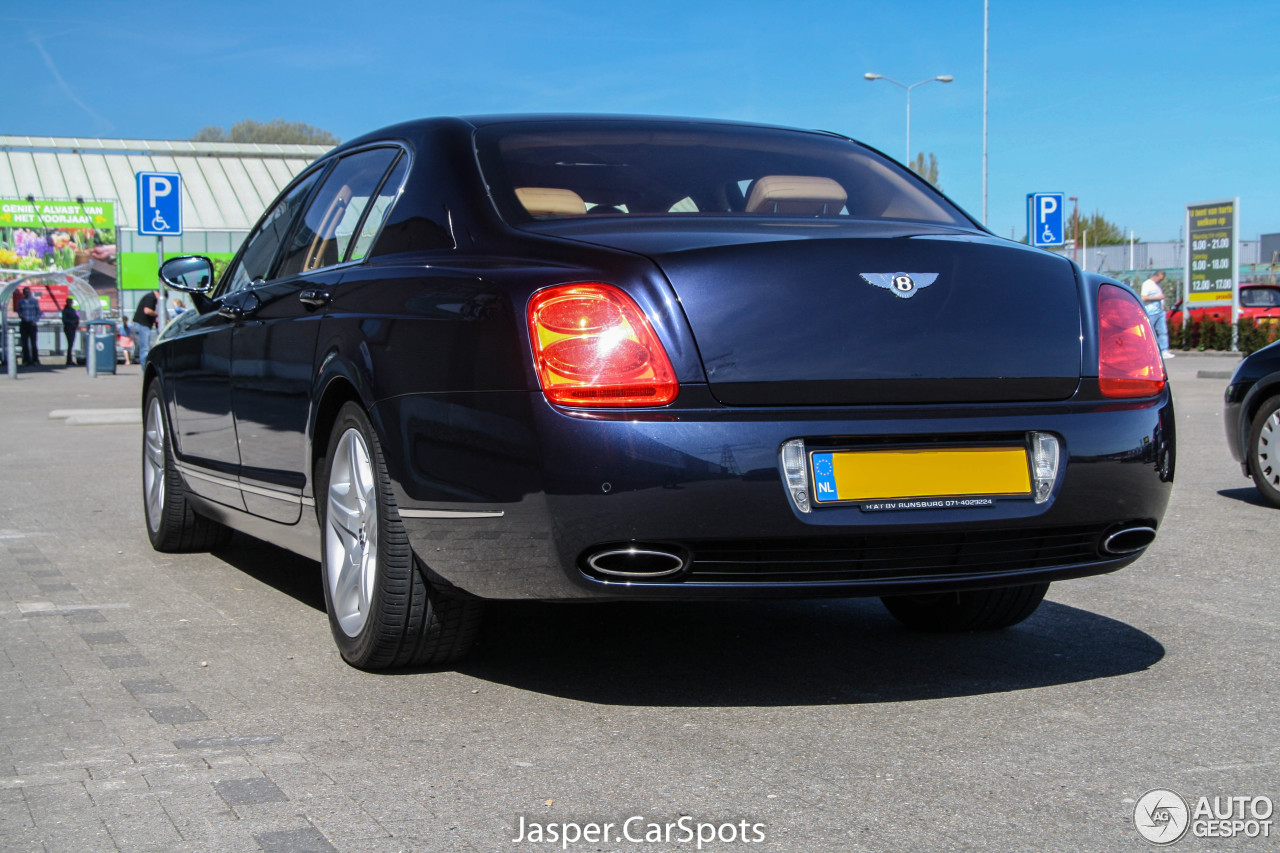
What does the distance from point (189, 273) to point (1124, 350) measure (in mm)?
3939

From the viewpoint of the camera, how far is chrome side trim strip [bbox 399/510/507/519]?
11.0 ft

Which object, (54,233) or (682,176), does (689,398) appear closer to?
(682,176)

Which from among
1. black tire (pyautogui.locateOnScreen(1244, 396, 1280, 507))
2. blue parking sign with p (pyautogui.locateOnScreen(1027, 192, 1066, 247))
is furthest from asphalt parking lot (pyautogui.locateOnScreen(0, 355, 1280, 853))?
blue parking sign with p (pyautogui.locateOnScreen(1027, 192, 1066, 247))

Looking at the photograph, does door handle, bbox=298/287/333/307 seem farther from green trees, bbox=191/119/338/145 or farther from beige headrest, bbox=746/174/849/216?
green trees, bbox=191/119/338/145

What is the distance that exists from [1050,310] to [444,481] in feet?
5.10

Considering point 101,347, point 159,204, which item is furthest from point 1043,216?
point 101,347

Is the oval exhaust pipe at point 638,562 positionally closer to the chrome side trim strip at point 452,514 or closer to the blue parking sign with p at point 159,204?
the chrome side trim strip at point 452,514

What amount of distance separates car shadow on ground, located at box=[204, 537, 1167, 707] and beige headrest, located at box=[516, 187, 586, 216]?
1064 mm

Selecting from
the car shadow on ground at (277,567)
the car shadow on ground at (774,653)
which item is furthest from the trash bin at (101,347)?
the car shadow on ground at (774,653)

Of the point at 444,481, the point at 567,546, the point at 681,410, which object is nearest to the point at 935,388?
the point at 681,410

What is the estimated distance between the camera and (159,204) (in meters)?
16.9

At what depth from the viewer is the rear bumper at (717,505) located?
3156mm

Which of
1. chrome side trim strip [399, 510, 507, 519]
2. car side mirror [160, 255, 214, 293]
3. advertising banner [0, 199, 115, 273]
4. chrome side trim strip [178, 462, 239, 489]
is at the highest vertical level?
advertising banner [0, 199, 115, 273]

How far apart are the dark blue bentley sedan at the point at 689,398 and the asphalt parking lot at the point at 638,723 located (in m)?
0.35
